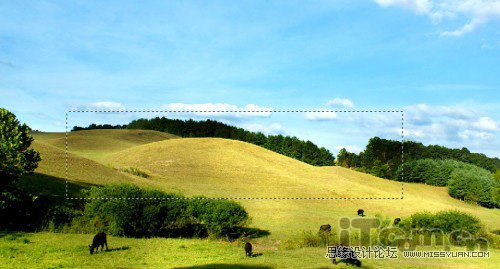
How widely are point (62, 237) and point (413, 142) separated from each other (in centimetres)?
15751

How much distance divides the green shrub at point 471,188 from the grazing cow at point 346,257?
92895mm

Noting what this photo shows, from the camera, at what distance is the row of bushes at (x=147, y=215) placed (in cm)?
2933

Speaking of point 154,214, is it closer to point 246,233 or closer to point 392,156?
point 246,233

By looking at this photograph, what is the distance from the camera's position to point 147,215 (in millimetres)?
29500

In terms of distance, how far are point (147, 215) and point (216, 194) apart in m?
29.9

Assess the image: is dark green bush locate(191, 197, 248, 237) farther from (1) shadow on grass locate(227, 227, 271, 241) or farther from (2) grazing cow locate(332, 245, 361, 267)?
(2) grazing cow locate(332, 245, 361, 267)

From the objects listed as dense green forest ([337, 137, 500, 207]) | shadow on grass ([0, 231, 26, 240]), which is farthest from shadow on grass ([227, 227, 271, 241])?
dense green forest ([337, 137, 500, 207])

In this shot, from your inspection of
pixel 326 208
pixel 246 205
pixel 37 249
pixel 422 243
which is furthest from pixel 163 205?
pixel 326 208

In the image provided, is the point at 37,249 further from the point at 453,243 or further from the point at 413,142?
the point at 413,142

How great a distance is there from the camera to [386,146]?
504 feet

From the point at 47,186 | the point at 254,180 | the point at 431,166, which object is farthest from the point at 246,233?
the point at 431,166

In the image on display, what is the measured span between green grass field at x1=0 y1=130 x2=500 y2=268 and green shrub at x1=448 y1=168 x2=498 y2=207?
339cm

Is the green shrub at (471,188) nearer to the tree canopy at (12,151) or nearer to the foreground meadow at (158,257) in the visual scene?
the foreground meadow at (158,257)

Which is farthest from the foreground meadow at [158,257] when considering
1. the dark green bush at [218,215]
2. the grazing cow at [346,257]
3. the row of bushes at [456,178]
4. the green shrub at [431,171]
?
the green shrub at [431,171]
